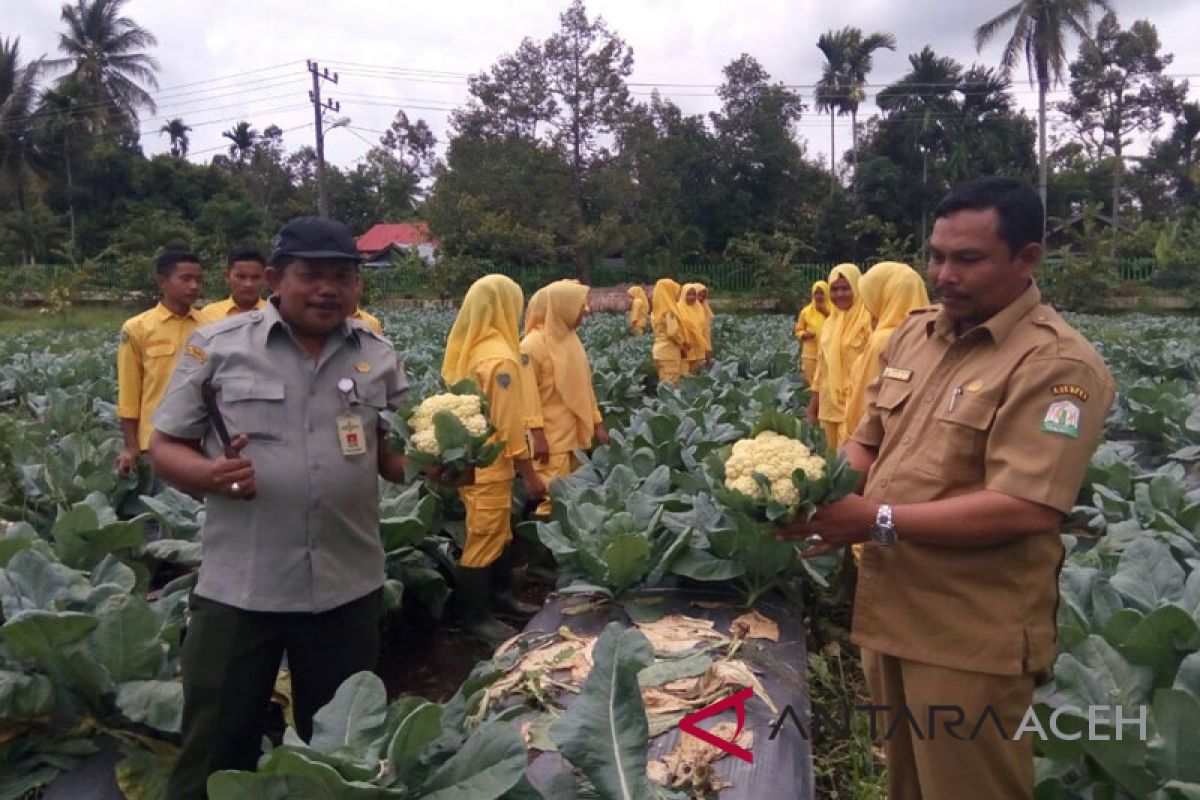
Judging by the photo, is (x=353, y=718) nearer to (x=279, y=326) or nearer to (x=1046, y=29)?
(x=279, y=326)

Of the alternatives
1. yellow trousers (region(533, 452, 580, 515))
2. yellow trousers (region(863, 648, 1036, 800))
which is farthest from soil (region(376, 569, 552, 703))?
yellow trousers (region(863, 648, 1036, 800))

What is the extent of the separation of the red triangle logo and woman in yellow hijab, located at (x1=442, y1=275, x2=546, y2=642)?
1980 mm

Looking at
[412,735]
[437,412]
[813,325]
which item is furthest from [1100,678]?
[813,325]

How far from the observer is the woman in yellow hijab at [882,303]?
15.4ft

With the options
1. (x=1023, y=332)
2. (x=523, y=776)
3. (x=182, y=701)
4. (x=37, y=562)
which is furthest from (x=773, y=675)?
(x=37, y=562)

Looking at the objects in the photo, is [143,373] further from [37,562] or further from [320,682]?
[320,682]

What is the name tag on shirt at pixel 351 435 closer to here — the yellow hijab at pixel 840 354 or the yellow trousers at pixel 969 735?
the yellow trousers at pixel 969 735

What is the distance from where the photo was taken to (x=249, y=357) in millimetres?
2600

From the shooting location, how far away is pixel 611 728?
2.14 meters

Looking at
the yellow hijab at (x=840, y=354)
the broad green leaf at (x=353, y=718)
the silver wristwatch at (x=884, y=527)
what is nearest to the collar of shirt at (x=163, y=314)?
the broad green leaf at (x=353, y=718)

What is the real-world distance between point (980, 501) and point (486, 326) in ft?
10.1

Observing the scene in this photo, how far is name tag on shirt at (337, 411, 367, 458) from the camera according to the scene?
8.79 ft

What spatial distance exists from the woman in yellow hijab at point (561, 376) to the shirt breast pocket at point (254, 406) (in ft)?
9.33

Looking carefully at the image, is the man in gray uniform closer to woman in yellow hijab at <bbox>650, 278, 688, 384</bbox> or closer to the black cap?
the black cap
